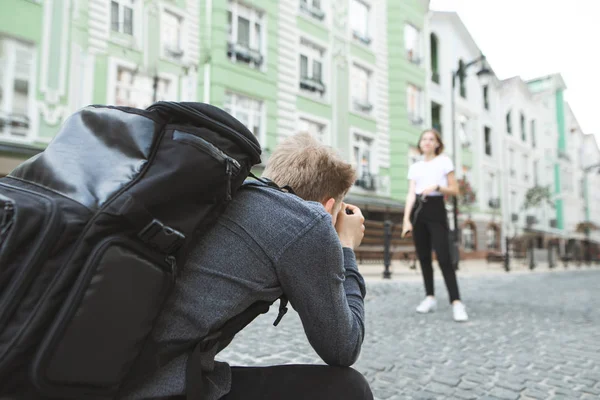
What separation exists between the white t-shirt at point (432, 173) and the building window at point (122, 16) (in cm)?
980

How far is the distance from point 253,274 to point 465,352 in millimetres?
2558

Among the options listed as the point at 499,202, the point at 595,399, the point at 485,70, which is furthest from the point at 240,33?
the point at 499,202

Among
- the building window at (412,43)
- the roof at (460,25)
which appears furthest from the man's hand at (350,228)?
the roof at (460,25)

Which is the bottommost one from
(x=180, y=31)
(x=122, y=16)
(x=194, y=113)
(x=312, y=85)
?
(x=194, y=113)

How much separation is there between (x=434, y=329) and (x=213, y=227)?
10.7 feet

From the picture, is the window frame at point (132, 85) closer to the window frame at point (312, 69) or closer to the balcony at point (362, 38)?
the window frame at point (312, 69)

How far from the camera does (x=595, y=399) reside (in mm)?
2252

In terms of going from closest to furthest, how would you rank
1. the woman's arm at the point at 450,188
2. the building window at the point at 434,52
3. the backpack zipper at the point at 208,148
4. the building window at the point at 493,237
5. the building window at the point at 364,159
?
the backpack zipper at the point at 208,148, the woman's arm at the point at 450,188, the building window at the point at 364,159, the building window at the point at 434,52, the building window at the point at 493,237

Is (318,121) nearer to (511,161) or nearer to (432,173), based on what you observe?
(432,173)

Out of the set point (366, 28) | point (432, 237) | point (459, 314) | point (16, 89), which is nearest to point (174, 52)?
point (16, 89)

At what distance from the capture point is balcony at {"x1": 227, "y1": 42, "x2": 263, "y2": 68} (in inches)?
535

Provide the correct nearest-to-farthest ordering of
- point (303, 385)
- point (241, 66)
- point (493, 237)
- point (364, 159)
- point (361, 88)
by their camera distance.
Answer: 1. point (303, 385)
2. point (241, 66)
3. point (364, 159)
4. point (361, 88)
5. point (493, 237)

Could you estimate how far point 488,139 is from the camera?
26750mm

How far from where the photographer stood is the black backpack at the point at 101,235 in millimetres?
754
